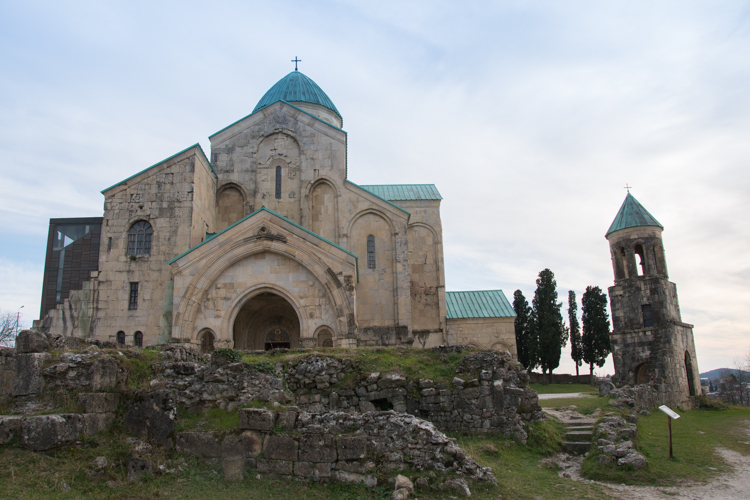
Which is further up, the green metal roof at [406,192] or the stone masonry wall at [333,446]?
the green metal roof at [406,192]

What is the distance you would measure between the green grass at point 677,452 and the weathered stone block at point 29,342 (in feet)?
31.1

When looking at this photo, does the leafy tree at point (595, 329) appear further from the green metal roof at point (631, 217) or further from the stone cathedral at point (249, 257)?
the stone cathedral at point (249, 257)

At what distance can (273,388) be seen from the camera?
8.60 m

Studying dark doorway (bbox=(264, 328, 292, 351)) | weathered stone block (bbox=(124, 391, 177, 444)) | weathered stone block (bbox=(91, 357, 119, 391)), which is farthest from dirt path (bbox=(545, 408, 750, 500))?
dark doorway (bbox=(264, 328, 292, 351))

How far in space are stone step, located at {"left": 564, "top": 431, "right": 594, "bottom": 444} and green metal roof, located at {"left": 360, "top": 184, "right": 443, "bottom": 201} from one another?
54.4ft

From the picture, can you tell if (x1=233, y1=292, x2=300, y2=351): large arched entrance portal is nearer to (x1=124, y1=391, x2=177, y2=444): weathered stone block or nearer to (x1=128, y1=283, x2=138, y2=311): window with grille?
(x1=128, y1=283, x2=138, y2=311): window with grille

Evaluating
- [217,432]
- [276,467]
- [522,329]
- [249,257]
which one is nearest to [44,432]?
[217,432]

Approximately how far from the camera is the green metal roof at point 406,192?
2699 centimetres

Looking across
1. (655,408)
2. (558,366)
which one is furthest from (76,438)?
(558,366)

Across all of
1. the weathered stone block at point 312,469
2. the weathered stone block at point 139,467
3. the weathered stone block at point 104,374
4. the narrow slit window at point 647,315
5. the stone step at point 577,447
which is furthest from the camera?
the narrow slit window at point 647,315

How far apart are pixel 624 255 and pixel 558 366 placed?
35.9 ft

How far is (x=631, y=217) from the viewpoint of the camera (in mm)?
27781

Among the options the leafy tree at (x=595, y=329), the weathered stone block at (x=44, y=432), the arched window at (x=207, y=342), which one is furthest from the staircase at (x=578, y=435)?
the leafy tree at (x=595, y=329)

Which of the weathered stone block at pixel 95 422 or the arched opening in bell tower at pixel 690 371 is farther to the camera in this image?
the arched opening in bell tower at pixel 690 371
